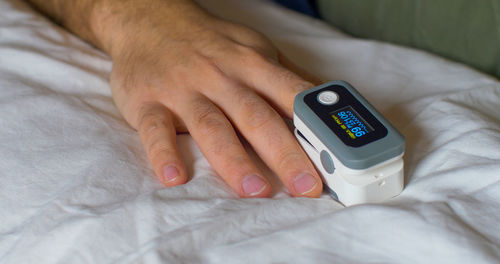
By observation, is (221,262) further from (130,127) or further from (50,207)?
(130,127)

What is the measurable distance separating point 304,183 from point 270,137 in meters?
0.09

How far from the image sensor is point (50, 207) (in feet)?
2.17

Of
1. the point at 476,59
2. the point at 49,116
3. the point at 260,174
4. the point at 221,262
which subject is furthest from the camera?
the point at 476,59

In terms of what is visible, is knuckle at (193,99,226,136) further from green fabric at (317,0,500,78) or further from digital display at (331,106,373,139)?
green fabric at (317,0,500,78)

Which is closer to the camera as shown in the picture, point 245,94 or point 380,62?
point 245,94

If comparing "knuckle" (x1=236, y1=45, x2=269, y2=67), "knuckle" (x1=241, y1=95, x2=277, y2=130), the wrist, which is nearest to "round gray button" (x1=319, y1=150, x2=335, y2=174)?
"knuckle" (x1=241, y1=95, x2=277, y2=130)

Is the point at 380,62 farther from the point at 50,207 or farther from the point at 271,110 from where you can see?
the point at 50,207

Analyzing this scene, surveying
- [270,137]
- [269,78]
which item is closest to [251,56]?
[269,78]

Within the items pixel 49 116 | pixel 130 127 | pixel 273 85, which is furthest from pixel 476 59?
pixel 49 116

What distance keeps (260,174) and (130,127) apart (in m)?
0.24

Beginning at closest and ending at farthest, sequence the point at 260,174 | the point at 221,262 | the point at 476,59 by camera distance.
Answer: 1. the point at 221,262
2. the point at 260,174
3. the point at 476,59

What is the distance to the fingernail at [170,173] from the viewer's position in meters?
0.70

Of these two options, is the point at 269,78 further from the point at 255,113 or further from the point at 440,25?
the point at 440,25

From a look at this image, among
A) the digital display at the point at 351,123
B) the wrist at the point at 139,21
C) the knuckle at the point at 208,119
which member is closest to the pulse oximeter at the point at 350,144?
the digital display at the point at 351,123
